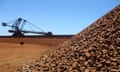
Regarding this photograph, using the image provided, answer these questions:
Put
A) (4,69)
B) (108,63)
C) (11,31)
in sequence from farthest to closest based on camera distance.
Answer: (11,31) < (4,69) < (108,63)

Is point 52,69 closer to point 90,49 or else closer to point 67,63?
point 67,63

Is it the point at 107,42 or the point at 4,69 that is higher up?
the point at 107,42

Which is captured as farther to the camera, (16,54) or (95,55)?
(16,54)

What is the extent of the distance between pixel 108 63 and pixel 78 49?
186 centimetres

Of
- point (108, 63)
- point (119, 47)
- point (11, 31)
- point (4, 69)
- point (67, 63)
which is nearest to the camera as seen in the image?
point (108, 63)

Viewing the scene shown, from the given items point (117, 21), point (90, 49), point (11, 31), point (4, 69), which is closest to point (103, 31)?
point (117, 21)

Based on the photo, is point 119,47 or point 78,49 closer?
point 119,47

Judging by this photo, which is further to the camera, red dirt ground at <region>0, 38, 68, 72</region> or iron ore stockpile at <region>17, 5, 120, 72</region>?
red dirt ground at <region>0, 38, 68, 72</region>

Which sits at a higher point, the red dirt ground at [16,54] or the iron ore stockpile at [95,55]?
the iron ore stockpile at [95,55]

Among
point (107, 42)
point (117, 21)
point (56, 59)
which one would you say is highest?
point (117, 21)

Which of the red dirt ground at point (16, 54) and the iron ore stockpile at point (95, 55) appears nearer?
the iron ore stockpile at point (95, 55)

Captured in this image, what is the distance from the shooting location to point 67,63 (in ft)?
24.4

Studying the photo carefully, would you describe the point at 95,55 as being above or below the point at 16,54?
above

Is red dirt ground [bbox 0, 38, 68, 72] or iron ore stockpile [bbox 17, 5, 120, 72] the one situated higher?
iron ore stockpile [bbox 17, 5, 120, 72]
